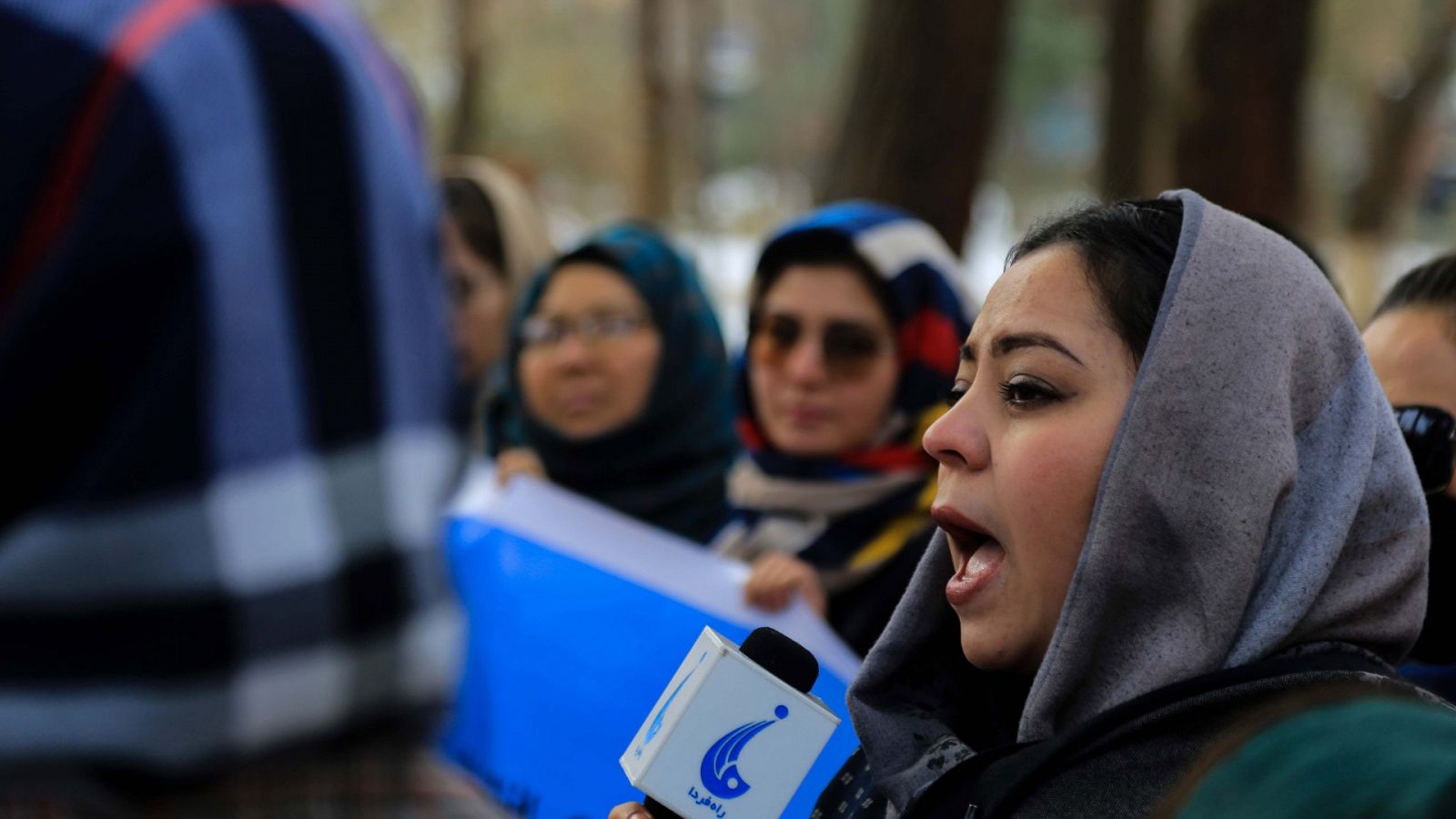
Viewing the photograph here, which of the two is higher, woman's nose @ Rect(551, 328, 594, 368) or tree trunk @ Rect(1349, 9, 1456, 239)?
woman's nose @ Rect(551, 328, 594, 368)

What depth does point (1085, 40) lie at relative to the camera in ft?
75.9

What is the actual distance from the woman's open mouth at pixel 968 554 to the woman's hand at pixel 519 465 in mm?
2039

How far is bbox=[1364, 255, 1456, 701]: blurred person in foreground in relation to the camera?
2.35 m

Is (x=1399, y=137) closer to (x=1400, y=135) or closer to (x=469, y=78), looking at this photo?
(x=1400, y=135)

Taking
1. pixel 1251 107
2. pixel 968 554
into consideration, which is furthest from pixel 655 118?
pixel 968 554

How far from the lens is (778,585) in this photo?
288 cm

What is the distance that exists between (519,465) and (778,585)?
1316mm

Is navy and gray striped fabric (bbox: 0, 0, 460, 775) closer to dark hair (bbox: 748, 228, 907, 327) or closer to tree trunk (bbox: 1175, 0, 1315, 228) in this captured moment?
dark hair (bbox: 748, 228, 907, 327)

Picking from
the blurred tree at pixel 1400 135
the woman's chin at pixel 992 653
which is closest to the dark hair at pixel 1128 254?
the woman's chin at pixel 992 653

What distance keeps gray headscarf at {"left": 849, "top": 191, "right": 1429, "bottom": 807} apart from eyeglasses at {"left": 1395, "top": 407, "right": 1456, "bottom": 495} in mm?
635

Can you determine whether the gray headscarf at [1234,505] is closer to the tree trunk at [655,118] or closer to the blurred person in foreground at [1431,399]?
the blurred person in foreground at [1431,399]

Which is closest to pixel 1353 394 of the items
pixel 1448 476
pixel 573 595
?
pixel 1448 476

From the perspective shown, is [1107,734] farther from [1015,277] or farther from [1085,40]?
[1085,40]

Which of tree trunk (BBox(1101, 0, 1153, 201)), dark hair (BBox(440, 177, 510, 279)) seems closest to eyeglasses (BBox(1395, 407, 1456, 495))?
dark hair (BBox(440, 177, 510, 279))
